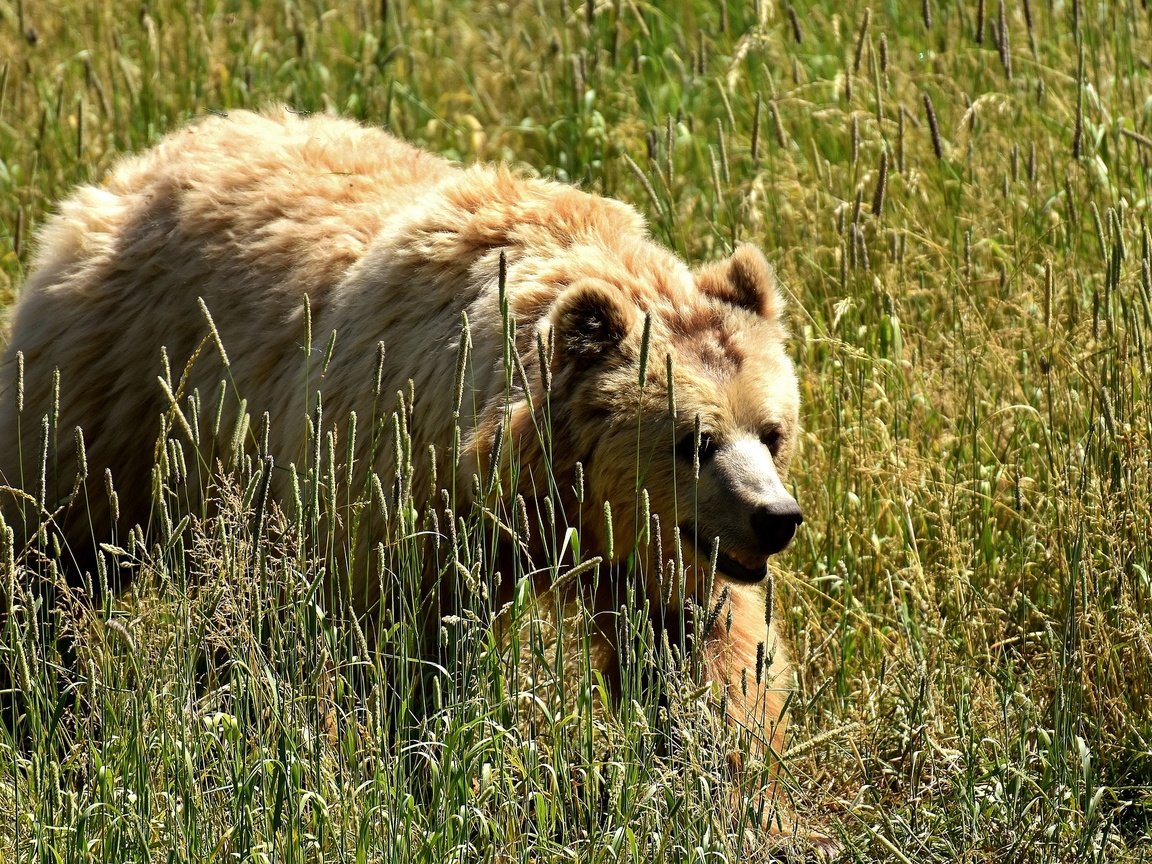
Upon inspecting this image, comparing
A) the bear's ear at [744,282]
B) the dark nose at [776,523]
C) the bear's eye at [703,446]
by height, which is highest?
the bear's ear at [744,282]

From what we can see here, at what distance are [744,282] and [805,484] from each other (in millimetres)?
1010

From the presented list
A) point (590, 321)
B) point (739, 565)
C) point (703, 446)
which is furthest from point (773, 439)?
point (590, 321)

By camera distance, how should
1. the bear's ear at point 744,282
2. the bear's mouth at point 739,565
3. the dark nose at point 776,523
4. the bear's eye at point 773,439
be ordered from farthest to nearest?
the bear's ear at point 744,282 → the bear's eye at point 773,439 → the bear's mouth at point 739,565 → the dark nose at point 776,523

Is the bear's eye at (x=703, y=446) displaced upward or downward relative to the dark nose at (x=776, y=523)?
upward

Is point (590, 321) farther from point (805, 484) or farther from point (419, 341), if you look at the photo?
point (805, 484)

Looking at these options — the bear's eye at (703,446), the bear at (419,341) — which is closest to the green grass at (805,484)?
the bear at (419,341)

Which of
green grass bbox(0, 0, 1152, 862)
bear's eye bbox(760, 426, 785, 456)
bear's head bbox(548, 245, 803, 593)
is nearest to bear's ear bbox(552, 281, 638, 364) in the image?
bear's head bbox(548, 245, 803, 593)

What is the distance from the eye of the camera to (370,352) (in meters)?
4.45

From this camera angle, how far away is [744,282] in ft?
14.8

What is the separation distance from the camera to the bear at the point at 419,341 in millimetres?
4113

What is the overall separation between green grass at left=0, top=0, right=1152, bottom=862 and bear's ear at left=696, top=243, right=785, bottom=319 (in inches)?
24.0

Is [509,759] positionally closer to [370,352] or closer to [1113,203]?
[370,352]

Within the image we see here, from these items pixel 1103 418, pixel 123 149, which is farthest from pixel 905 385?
pixel 123 149

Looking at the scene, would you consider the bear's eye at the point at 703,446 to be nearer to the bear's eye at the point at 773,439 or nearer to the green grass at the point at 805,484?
the bear's eye at the point at 773,439
